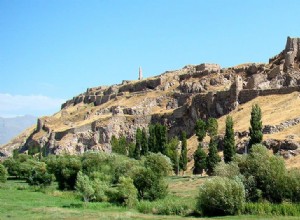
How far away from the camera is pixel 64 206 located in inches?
1925

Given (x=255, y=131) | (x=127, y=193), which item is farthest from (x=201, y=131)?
(x=127, y=193)

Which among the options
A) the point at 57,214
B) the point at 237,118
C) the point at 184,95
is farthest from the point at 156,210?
the point at 184,95

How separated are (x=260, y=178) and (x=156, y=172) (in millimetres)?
13985

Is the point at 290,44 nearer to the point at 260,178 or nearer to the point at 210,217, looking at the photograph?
the point at 260,178

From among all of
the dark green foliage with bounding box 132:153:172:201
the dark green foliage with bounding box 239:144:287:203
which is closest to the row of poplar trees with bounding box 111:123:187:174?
the dark green foliage with bounding box 132:153:172:201

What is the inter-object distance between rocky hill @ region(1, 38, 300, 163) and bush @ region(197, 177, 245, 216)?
21.0 meters

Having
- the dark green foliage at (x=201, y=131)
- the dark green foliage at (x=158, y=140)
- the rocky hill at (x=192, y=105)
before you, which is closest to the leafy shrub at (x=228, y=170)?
the rocky hill at (x=192, y=105)

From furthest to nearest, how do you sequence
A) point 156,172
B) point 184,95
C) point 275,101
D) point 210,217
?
point 184,95 → point 275,101 → point 156,172 → point 210,217

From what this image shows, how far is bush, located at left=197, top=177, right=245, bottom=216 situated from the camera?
38.5 metres

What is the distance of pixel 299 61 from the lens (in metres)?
87.5

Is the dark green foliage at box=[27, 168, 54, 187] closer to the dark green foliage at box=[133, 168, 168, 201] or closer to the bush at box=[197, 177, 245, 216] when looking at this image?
the dark green foliage at box=[133, 168, 168, 201]

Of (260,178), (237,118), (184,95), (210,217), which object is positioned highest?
(184,95)

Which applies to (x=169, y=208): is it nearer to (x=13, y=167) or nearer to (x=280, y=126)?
(x=280, y=126)

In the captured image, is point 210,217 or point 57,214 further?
point 57,214
